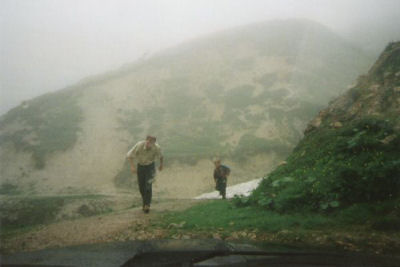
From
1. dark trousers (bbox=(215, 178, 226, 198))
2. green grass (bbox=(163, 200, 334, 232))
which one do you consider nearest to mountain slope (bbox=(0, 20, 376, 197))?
dark trousers (bbox=(215, 178, 226, 198))

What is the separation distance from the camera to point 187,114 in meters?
46.4

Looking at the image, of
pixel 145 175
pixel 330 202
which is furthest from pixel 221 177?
pixel 330 202

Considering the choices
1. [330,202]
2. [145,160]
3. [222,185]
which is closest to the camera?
[330,202]

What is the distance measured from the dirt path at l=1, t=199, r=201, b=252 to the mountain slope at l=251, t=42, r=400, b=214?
2662 mm

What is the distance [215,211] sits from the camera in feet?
25.4

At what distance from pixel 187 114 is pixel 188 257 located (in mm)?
43181

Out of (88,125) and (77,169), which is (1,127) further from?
(77,169)

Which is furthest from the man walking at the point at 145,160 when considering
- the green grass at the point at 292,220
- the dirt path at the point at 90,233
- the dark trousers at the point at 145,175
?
the green grass at the point at 292,220

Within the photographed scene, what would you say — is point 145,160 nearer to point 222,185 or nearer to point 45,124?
point 222,185

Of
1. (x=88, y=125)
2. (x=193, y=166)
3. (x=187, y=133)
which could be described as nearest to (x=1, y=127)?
(x=88, y=125)

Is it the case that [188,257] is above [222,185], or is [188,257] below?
below

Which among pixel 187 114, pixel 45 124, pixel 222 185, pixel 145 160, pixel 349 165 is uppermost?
pixel 187 114

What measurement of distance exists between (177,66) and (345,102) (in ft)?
171

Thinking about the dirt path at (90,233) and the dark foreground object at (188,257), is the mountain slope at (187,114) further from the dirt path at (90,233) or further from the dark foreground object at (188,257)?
the dark foreground object at (188,257)
